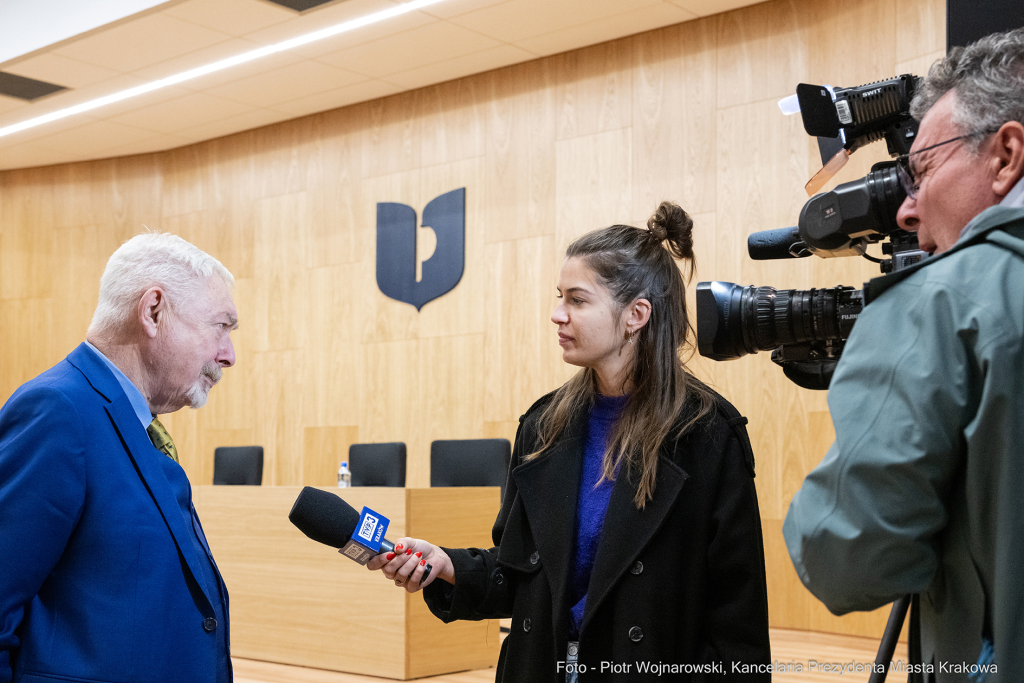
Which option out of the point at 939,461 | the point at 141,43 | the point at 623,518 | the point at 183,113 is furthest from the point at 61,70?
the point at 939,461

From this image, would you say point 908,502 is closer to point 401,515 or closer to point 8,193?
point 401,515

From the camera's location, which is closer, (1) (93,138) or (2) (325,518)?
(2) (325,518)

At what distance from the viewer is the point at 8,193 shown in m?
9.48

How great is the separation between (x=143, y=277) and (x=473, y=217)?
5.62m

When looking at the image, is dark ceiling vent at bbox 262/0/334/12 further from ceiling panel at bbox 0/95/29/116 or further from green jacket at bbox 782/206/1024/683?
green jacket at bbox 782/206/1024/683

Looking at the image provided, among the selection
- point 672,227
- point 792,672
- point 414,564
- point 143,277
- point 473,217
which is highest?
point 473,217

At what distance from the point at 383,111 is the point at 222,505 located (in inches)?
156

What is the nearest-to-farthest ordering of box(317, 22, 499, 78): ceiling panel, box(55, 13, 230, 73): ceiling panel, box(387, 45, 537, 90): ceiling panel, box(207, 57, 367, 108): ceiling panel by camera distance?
box(55, 13, 230, 73): ceiling panel → box(317, 22, 499, 78): ceiling panel → box(387, 45, 537, 90): ceiling panel → box(207, 57, 367, 108): ceiling panel

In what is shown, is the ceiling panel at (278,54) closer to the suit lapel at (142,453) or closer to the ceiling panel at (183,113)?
the ceiling panel at (183,113)

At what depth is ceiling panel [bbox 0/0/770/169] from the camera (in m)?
6.06

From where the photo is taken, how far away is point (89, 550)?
139cm

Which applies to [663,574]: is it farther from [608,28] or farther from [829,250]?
[608,28]

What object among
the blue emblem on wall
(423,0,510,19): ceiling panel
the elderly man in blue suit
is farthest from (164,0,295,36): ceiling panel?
the elderly man in blue suit

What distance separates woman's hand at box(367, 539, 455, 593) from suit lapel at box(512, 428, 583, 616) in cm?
19
